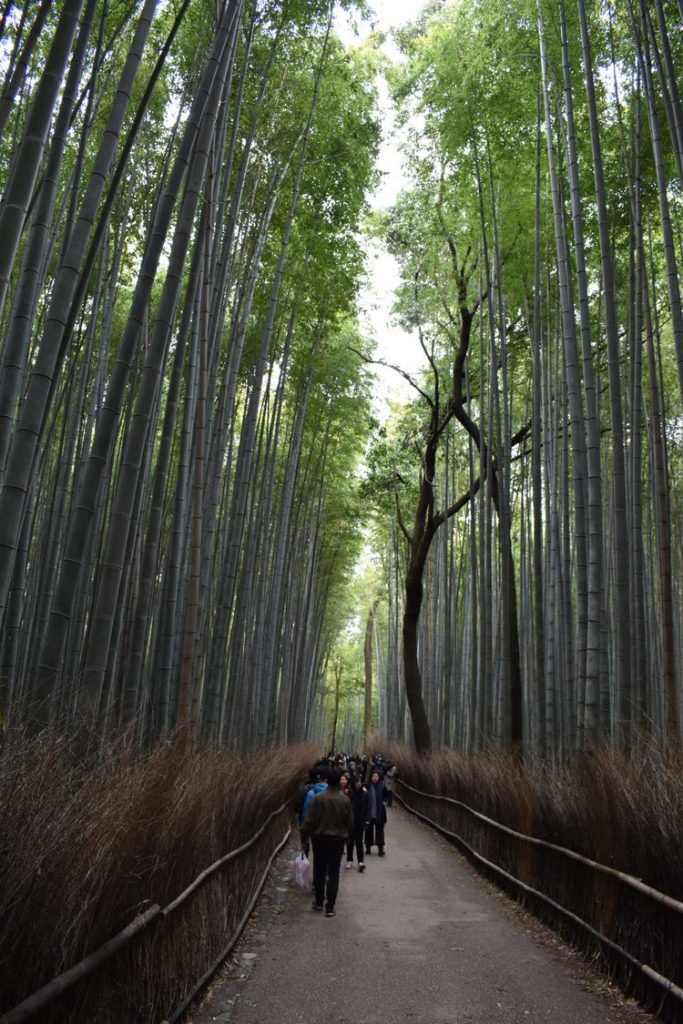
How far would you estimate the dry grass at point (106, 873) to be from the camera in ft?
4.98

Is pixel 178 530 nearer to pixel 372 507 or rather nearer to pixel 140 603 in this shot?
pixel 140 603

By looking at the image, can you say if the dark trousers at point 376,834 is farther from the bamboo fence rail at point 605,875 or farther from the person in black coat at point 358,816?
the bamboo fence rail at point 605,875

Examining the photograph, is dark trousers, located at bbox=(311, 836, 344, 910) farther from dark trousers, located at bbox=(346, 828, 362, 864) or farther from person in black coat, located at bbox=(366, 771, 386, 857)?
person in black coat, located at bbox=(366, 771, 386, 857)

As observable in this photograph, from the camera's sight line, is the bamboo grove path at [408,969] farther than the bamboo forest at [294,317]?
No

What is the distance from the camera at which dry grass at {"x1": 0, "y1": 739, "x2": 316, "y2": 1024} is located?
152 cm

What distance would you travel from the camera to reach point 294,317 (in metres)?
8.63

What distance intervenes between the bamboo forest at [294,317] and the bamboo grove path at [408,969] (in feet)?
4.02

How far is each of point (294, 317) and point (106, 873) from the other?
7.39 metres

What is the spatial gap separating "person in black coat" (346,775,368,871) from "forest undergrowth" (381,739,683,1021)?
1.32m

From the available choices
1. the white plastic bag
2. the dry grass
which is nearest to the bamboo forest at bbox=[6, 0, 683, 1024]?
the dry grass

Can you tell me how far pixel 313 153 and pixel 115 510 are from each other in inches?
226

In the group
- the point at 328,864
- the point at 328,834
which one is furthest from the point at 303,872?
the point at 328,834

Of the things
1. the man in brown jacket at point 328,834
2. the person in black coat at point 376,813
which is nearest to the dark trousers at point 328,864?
the man in brown jacket at point 328,834

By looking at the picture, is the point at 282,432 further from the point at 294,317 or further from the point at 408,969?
the point at 408,969
